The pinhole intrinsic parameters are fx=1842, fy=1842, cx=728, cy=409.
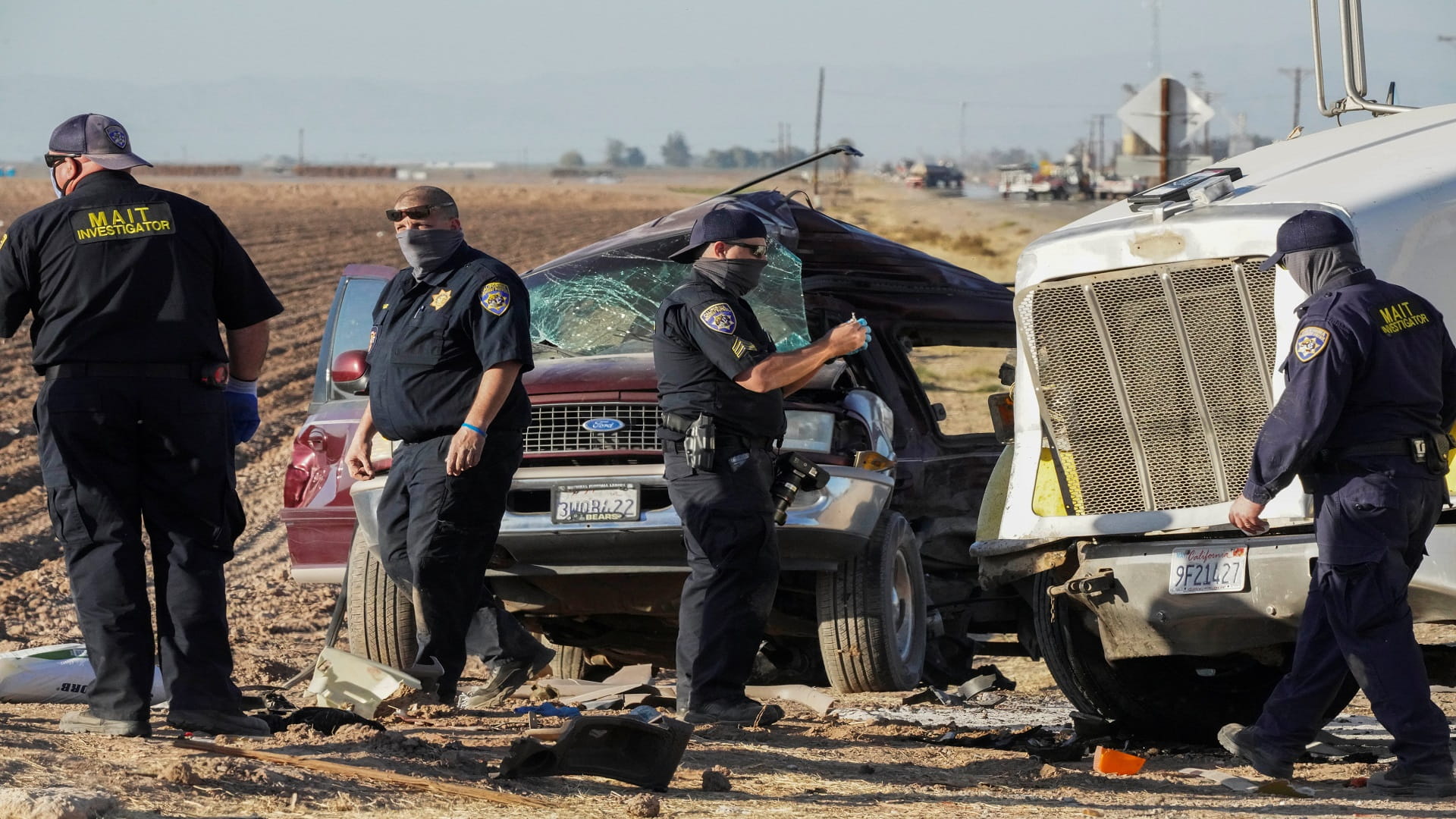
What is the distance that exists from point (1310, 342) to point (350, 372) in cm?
426

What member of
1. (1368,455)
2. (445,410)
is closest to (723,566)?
(445,410)

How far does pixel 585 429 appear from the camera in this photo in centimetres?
682

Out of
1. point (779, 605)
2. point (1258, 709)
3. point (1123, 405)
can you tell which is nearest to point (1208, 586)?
point (1123, 405)

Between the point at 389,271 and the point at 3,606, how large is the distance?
292 cm

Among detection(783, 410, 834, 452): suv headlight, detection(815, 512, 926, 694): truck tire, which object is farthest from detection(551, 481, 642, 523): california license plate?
detection(815, 512, 926, 694): truck tire

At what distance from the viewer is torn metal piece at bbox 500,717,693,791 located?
→ 4.98 metres

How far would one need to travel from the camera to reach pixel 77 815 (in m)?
4.00

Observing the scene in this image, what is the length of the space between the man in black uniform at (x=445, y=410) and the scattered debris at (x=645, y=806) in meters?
1.67

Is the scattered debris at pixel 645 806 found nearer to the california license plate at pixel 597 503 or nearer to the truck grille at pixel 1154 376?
the california license plate at pixel 597 503

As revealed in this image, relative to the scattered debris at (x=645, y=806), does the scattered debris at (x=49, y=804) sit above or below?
above

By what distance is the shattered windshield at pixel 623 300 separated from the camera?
7.66 m

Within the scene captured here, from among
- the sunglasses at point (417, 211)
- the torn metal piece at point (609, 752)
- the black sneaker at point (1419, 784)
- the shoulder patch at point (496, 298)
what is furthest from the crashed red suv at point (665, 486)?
the black sneaker at point (1419, 784)

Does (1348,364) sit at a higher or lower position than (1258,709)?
higher

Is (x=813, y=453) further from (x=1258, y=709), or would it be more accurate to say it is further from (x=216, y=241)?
(x=216, y=241)
